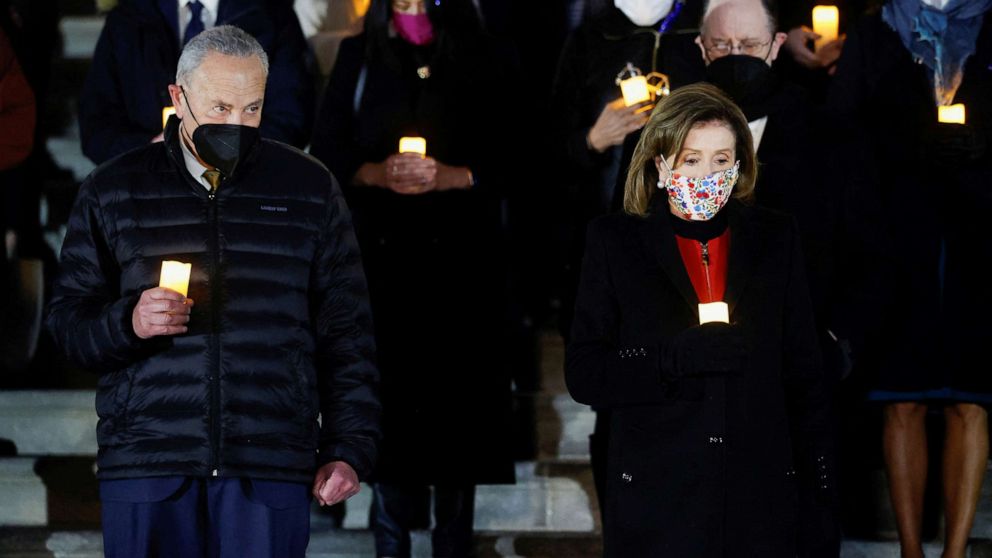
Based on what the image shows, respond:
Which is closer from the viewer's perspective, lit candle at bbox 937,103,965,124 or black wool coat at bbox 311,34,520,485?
lit candle at bbox 937,103,965,124

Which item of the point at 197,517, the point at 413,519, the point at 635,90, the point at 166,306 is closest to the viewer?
the point at 166,306

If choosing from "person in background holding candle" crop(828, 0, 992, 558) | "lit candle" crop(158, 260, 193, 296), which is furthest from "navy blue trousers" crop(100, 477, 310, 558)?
"person in background holding candle" crop(828, 0, 992, 558)

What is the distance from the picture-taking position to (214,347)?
405 cm

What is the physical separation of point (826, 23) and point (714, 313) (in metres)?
3.07

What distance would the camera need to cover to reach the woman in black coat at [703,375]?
4.06 metres

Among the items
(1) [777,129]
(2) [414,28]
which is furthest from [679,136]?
(2) [414,28]

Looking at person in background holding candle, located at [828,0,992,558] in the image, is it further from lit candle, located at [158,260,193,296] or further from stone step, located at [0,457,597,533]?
lit candle, located at [158,260,193,296]

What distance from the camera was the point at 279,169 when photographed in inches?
166

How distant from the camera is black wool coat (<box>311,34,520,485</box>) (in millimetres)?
5832

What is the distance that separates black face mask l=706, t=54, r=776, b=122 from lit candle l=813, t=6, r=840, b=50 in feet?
5.12

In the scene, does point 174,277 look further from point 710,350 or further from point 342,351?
point 710,350

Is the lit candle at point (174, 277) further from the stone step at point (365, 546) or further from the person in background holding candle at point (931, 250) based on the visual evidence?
the person in background holding candle at point (931, 250)

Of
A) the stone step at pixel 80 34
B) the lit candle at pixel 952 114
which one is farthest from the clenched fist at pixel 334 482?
the stone step at pixel 80 34

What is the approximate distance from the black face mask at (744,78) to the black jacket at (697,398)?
98cm
